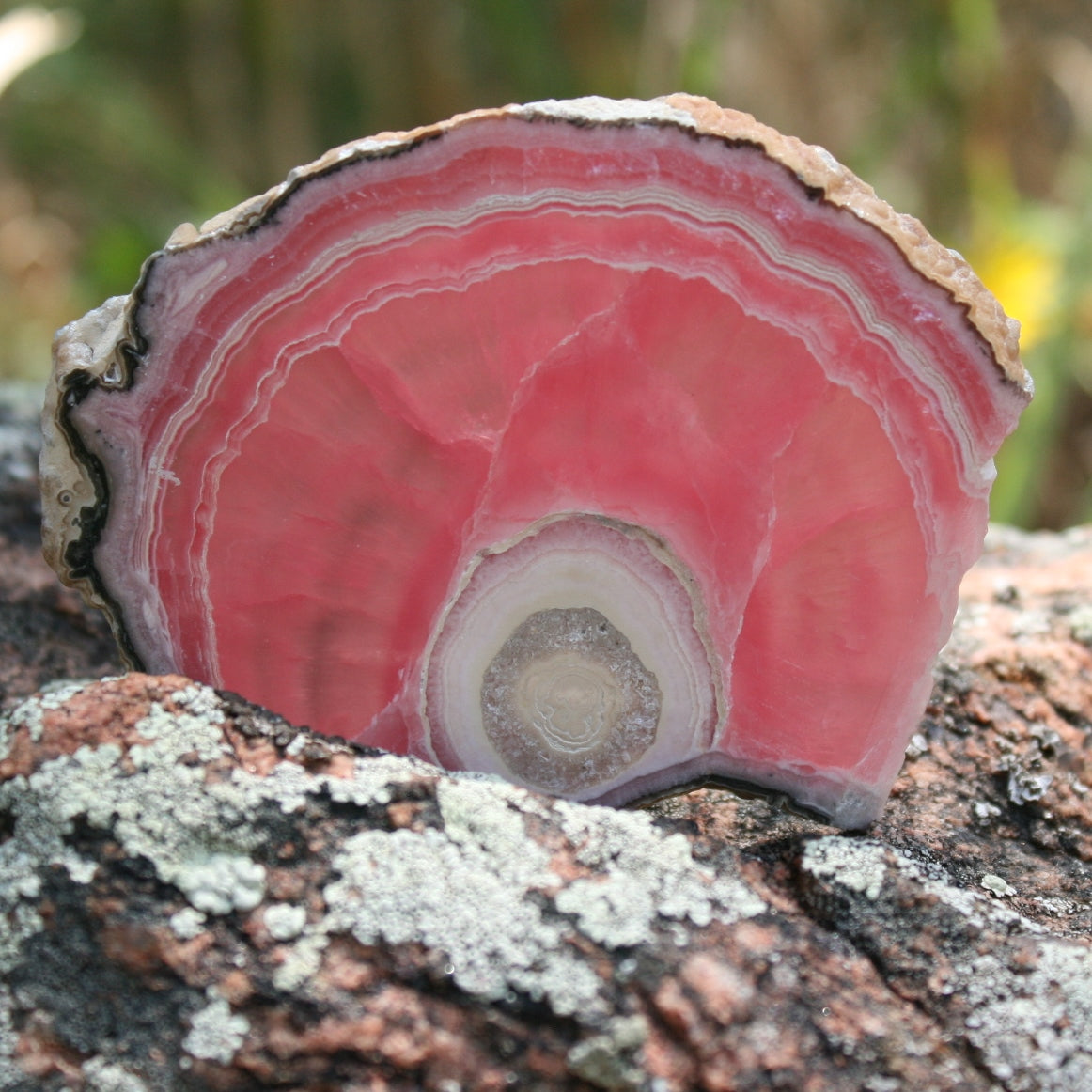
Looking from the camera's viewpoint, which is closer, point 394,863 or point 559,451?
point 394,863

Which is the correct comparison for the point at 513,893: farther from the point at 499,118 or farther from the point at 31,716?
the point at 499,118

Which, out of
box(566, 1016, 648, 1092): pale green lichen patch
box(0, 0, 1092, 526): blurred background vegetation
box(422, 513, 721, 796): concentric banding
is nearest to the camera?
box(566, 1016, 648, 1092): pale green lichen patch

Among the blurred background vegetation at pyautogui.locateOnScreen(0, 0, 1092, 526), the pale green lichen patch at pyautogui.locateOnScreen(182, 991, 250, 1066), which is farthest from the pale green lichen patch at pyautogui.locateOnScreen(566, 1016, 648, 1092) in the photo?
the blurred background vegetation at pyautogui.locateOnScreen(0, 0, 1092, 526)

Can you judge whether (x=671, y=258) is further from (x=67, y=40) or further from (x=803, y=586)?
(x=67, y=40)

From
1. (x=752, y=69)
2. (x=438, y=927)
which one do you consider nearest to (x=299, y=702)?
(x=438, y=927)

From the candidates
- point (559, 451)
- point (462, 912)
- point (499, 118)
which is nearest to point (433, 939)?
point (462, 912)

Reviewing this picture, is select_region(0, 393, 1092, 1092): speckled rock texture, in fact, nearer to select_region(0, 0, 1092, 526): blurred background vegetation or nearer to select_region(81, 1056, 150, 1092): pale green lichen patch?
select_region(81, 1056, 150, 1092): pale green lichen patch

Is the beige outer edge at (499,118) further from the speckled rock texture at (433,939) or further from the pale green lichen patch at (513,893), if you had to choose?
the pale green lichen patch at (513,893)
